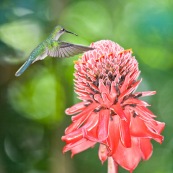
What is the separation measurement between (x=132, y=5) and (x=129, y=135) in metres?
2.58

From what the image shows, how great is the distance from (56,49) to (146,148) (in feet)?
0.82

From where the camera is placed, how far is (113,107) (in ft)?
3.12

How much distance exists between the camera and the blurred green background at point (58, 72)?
8.14ft

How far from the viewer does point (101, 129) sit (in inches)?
35.0

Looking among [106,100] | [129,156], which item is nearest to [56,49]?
[106,100]

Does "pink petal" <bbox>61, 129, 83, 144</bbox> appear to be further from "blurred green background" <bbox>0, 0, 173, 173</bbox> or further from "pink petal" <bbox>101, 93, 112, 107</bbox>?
"blurred green background" <bbox>0, 0, 173, 173</bbox>

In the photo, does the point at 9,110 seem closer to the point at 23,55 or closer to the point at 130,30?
the point at 23,55

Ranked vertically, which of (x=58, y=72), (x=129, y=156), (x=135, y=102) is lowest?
(x=129, y=156)

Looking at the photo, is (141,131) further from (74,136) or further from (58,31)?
(58,31)

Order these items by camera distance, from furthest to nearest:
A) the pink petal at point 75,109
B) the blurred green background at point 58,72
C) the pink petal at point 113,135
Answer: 1. the blurred green background at point 58,72
2. the pink petal at point 75,109
3. the pink petal at point 113,135

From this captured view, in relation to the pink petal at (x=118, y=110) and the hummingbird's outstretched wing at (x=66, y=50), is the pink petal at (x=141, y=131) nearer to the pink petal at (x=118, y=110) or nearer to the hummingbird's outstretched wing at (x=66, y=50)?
the pink petal at (x=118, y=110)

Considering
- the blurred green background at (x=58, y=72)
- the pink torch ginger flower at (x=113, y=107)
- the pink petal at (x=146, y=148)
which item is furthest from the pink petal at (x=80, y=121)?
the blurred green background at (x=58, y=72)

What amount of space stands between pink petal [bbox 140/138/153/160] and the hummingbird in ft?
0.68

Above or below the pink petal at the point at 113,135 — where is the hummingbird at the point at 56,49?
above
